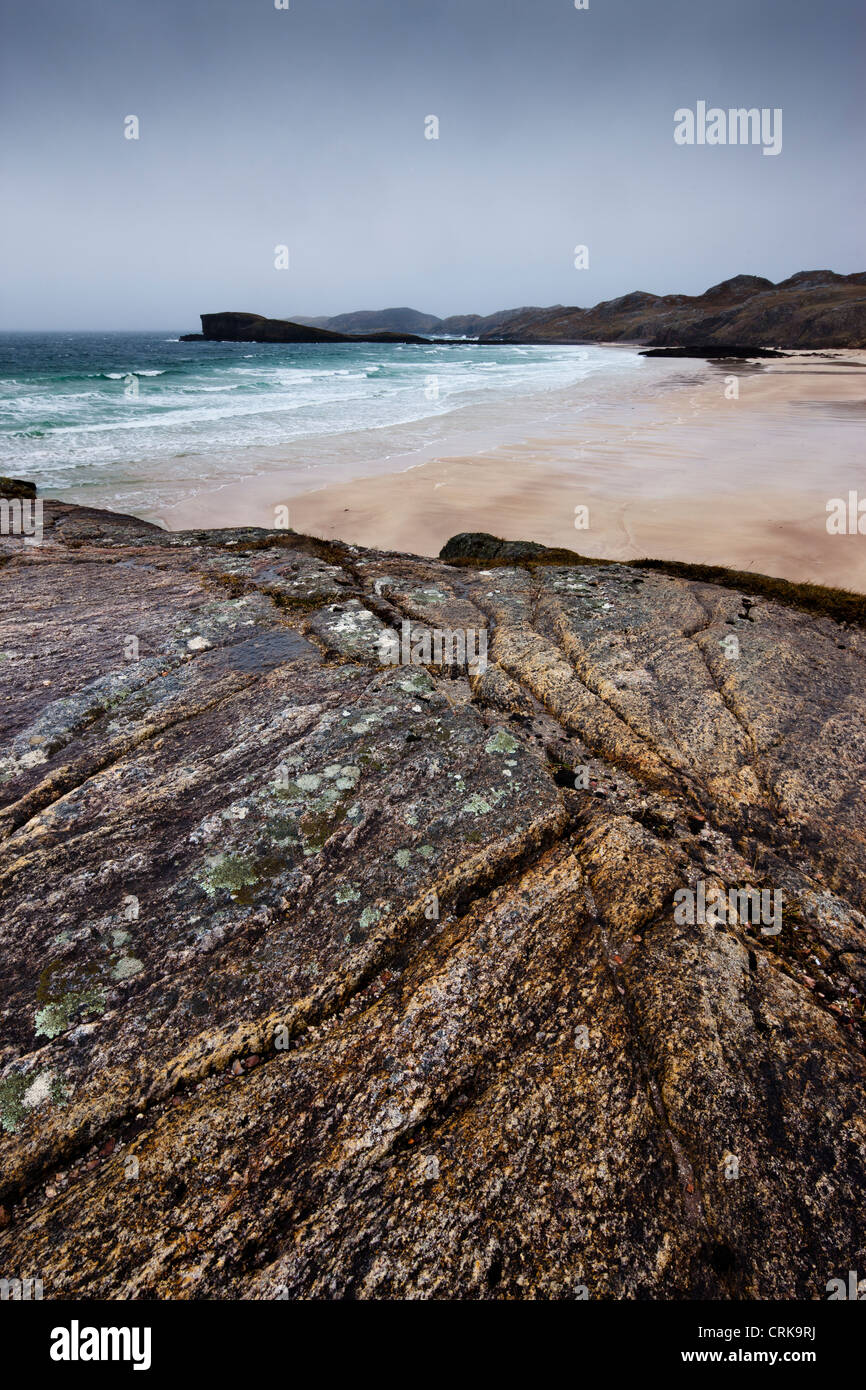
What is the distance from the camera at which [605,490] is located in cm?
1825

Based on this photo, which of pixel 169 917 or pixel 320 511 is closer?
pixel 169 917

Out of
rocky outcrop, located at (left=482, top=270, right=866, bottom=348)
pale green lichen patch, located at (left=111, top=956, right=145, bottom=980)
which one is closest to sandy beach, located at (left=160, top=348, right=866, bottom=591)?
pale green lichen patch, located at (left=111, top=956, right=145, bottom=980)

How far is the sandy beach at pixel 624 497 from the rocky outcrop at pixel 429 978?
847cm

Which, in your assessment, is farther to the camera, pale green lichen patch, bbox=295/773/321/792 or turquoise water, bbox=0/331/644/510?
turquoise water, bbox=0/331/644/510

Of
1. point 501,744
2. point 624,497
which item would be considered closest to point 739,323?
point 624,497

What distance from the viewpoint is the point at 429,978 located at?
3.21 m

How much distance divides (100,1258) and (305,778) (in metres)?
2.79

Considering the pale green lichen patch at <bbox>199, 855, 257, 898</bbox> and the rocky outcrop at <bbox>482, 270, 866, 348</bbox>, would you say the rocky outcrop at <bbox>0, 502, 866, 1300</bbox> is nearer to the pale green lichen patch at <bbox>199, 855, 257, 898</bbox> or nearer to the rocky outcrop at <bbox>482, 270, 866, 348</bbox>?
the pale green lichen patch at <bbox>199, 855, 257, 898</bbox>

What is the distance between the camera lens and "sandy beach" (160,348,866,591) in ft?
44.8

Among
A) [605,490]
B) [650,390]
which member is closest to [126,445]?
[605,490]

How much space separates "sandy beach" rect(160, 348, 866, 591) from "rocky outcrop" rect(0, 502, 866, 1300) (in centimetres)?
847

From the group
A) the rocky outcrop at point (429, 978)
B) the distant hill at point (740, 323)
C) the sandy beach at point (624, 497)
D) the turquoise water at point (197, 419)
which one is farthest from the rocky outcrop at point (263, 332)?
the rocky outcrop at point (429, 978)
